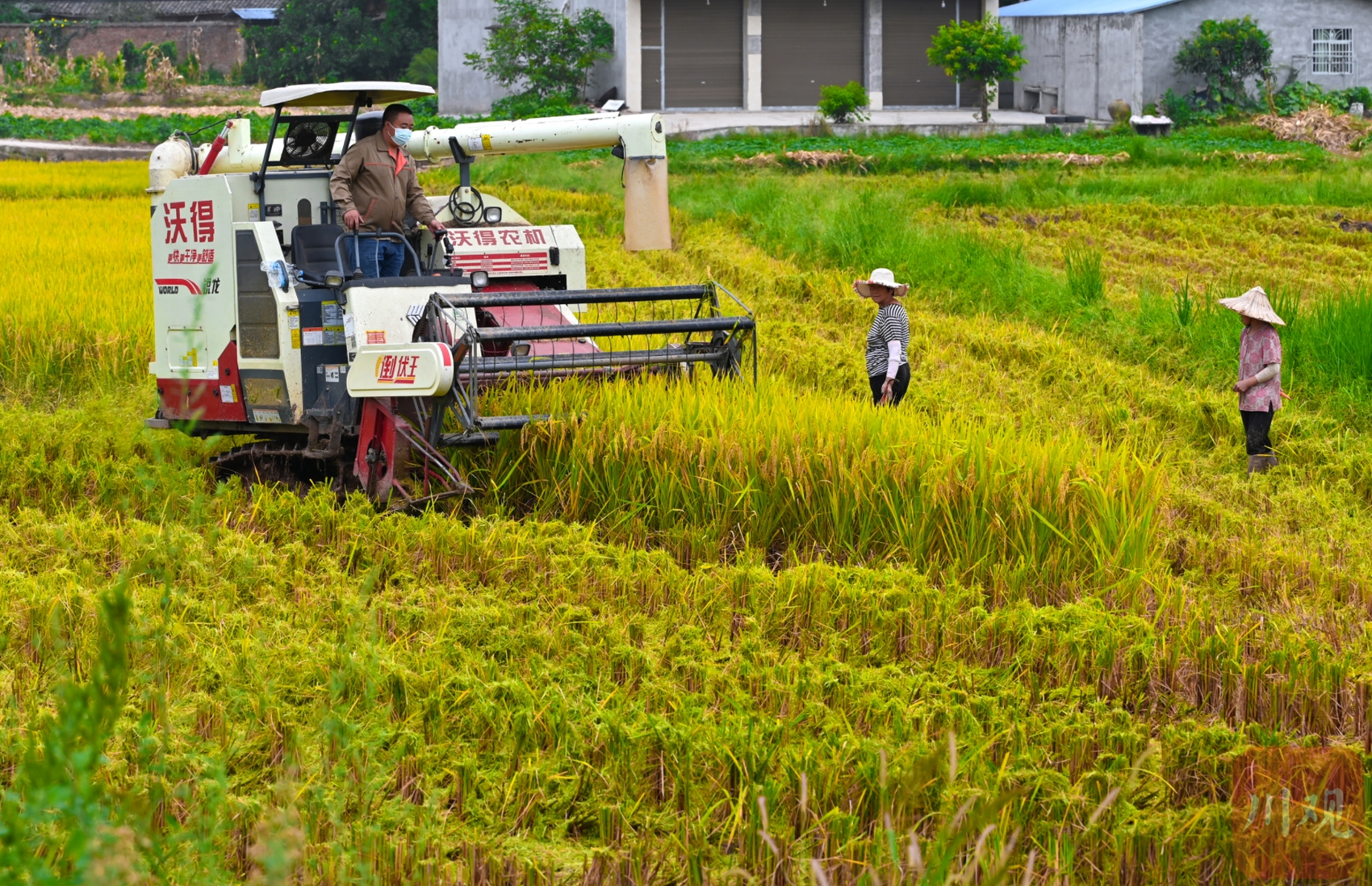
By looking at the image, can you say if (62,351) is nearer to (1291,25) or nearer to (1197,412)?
(1197,412)

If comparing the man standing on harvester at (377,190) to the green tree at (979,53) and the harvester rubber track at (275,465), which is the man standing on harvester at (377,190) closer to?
the harvester rubber track at (275,465)

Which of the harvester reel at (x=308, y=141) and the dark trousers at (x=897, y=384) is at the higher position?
the harvester reel at (x=308, y=141)

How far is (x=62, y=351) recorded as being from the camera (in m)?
11.1

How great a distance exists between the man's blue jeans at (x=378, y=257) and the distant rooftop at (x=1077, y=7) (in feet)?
94.9

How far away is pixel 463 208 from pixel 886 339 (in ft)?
11.0

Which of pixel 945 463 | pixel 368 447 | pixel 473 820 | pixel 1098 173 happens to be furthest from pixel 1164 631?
pixel 1098 173

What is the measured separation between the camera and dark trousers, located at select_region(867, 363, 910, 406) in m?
8.47

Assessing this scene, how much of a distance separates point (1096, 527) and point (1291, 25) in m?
32.4

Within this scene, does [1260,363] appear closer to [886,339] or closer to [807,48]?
[886,339]

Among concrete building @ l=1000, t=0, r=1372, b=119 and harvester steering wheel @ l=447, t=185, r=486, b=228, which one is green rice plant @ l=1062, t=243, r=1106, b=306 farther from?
concrete building @ l=1000, t=0, r=1372, b=119

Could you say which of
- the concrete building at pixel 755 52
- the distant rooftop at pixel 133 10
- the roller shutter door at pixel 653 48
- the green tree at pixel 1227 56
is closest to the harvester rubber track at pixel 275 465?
the concrete building at pixel 755 52

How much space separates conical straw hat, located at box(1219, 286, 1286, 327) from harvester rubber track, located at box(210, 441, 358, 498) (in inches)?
200

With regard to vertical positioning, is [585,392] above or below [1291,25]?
below

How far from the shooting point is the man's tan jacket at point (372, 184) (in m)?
8.17
